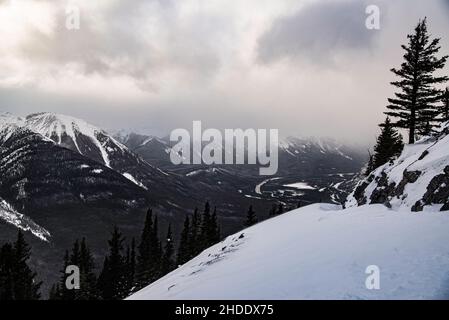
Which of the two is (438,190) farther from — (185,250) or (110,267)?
(110,267)

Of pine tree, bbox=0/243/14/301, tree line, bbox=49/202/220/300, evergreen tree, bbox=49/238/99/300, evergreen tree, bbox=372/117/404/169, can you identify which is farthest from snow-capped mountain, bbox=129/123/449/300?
pine tree, bbox=0/243/14/301

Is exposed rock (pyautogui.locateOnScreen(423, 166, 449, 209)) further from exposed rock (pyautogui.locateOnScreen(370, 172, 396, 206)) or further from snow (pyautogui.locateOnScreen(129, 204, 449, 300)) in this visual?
exposed rock (pyautogui.locateOnScreen(370, 172, 396, 206))

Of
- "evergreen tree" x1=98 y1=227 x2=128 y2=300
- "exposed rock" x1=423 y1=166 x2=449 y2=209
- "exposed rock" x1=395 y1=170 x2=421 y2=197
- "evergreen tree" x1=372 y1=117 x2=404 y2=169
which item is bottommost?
"evergreen tree" x1=98 y1=227 x2=128 y2=300

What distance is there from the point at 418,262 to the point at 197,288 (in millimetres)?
7948

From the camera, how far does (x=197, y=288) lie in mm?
15570

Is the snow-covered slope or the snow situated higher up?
the snow-covered slope

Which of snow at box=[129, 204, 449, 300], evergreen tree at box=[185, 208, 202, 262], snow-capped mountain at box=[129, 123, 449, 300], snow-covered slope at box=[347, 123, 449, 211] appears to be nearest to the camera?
snow at box=[129, 204, 449, 300]

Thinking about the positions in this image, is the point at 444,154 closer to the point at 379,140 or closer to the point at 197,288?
the point at 197,288

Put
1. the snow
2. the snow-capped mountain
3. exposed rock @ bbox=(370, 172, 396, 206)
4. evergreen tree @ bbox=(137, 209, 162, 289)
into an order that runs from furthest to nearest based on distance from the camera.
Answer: evergreen tree @ bbox=(137, 209, 162, 289)
exposed rock @ bbox=(370, 172, 396, 206)
the snow-capped mountain
the snow

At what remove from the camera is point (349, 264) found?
46.1ft

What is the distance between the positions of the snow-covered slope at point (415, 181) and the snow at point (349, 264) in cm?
144

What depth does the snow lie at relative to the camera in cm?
1192

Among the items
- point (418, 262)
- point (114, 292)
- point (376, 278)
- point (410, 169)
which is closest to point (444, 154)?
point (410, 169)

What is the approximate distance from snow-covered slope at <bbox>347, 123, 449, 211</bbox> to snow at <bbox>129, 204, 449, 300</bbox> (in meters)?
1.44
